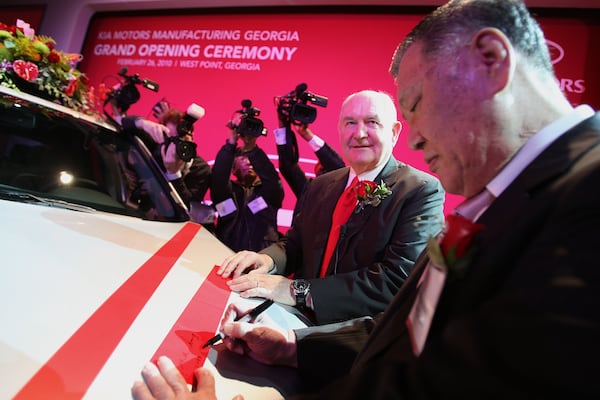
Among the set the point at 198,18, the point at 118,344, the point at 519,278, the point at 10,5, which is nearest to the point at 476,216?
the point at 519,278

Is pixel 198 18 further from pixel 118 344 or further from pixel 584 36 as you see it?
pixel 118 344

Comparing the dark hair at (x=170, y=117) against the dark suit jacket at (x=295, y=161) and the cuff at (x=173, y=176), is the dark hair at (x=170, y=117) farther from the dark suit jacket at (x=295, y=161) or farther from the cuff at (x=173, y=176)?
the dark suit jacket at (x=295, y=161)

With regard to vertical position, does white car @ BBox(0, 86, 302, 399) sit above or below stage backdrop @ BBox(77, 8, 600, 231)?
below

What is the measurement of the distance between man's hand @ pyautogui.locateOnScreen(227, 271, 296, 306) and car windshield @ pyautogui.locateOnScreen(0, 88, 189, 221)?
61cm

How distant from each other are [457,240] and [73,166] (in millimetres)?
1793

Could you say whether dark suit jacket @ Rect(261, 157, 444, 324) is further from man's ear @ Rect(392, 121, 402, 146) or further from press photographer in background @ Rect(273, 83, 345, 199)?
press photographer in background @ Rect(273, 83, 345, 199)

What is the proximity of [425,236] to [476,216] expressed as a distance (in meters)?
0.87

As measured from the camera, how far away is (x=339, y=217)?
181 cm

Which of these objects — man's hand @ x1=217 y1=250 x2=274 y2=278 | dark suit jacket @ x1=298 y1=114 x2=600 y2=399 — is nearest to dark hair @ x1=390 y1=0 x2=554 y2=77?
dark suit jacket @ x1=298 y1=114 x2=600 y2=399

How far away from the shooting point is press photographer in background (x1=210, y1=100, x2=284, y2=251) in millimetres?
3018

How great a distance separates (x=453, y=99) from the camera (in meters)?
0.72

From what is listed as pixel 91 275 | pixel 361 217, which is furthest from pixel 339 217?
pixel 91 275

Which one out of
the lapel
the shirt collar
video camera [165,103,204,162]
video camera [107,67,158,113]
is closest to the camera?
the lapel

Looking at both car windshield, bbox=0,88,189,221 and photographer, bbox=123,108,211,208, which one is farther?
photographer, bbox=123,108,211,208
